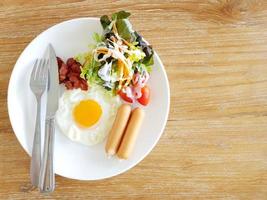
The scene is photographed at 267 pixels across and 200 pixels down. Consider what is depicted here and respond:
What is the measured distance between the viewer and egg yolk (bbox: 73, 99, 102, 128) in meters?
1.77

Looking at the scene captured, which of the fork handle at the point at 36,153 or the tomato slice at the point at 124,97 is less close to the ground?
the tomato slice at the point at 124,97

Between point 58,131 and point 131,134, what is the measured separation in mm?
274

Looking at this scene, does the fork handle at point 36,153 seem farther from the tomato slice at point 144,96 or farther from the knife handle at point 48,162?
the tomato slice at point 144,96

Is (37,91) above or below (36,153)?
above

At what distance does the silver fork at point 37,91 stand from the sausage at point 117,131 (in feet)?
0.80

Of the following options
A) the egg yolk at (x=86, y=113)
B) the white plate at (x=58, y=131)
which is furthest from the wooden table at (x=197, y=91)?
the egg yolk at (x=86, y=113)

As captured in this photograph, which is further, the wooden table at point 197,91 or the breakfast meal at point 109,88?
the wooden table at point 197,91

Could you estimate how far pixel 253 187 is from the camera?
1.84m

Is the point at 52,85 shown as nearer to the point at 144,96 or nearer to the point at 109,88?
the point at 109,88

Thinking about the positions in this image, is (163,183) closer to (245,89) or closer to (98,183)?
(98,183)

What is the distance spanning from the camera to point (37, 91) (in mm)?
1767

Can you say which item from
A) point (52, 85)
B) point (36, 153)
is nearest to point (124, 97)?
→ point (52, 85)

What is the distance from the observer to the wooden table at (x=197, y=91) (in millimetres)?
1830

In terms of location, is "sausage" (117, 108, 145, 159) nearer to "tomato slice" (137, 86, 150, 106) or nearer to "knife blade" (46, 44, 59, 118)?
"tomato slice" (137, 86, 150, 106)
